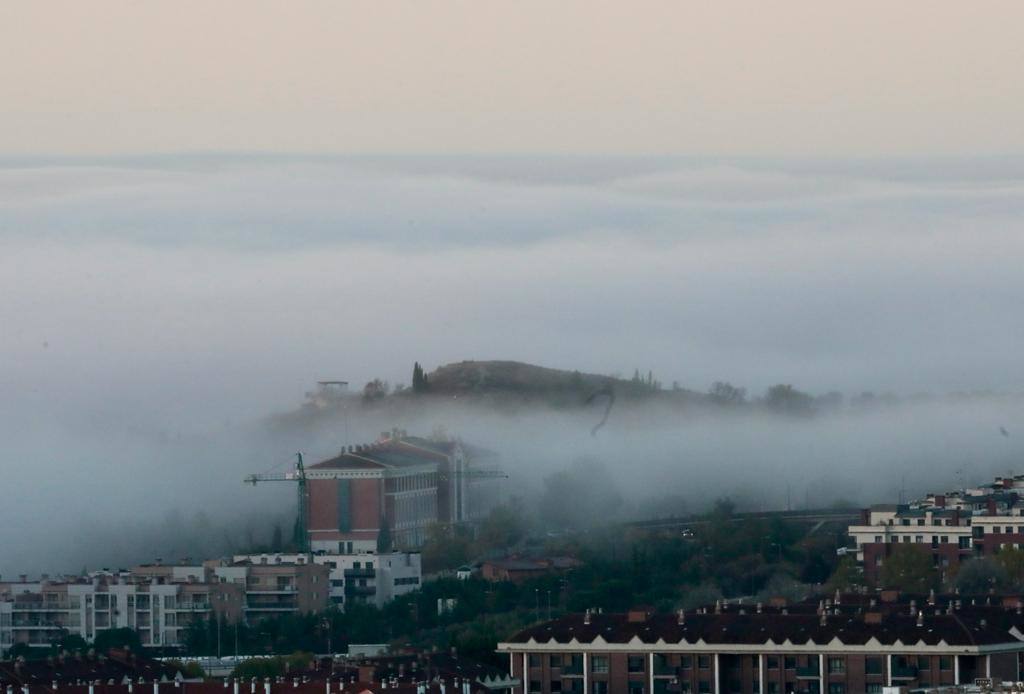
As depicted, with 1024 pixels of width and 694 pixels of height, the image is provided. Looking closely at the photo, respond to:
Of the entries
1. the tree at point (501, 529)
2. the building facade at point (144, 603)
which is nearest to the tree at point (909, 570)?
the building facade at point (144, 603)

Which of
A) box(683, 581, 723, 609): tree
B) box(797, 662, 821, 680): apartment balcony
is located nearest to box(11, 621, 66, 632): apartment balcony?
box(683, 581, 723, 609): tree

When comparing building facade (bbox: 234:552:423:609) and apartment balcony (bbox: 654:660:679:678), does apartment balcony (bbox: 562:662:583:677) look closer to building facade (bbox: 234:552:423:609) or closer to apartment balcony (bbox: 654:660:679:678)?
apartment balcony (bbox: 654:660:679:678)

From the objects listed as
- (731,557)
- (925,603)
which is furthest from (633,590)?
(925,603)

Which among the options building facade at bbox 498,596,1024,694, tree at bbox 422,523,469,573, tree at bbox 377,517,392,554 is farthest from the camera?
tree at bbox 377,517,392,554

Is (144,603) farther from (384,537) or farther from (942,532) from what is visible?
(384,537)

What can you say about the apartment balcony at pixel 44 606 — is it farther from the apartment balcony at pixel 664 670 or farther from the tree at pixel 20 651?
the apartment balcony at pixel 664 670

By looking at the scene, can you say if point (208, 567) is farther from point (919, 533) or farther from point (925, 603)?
point (925, 603)
